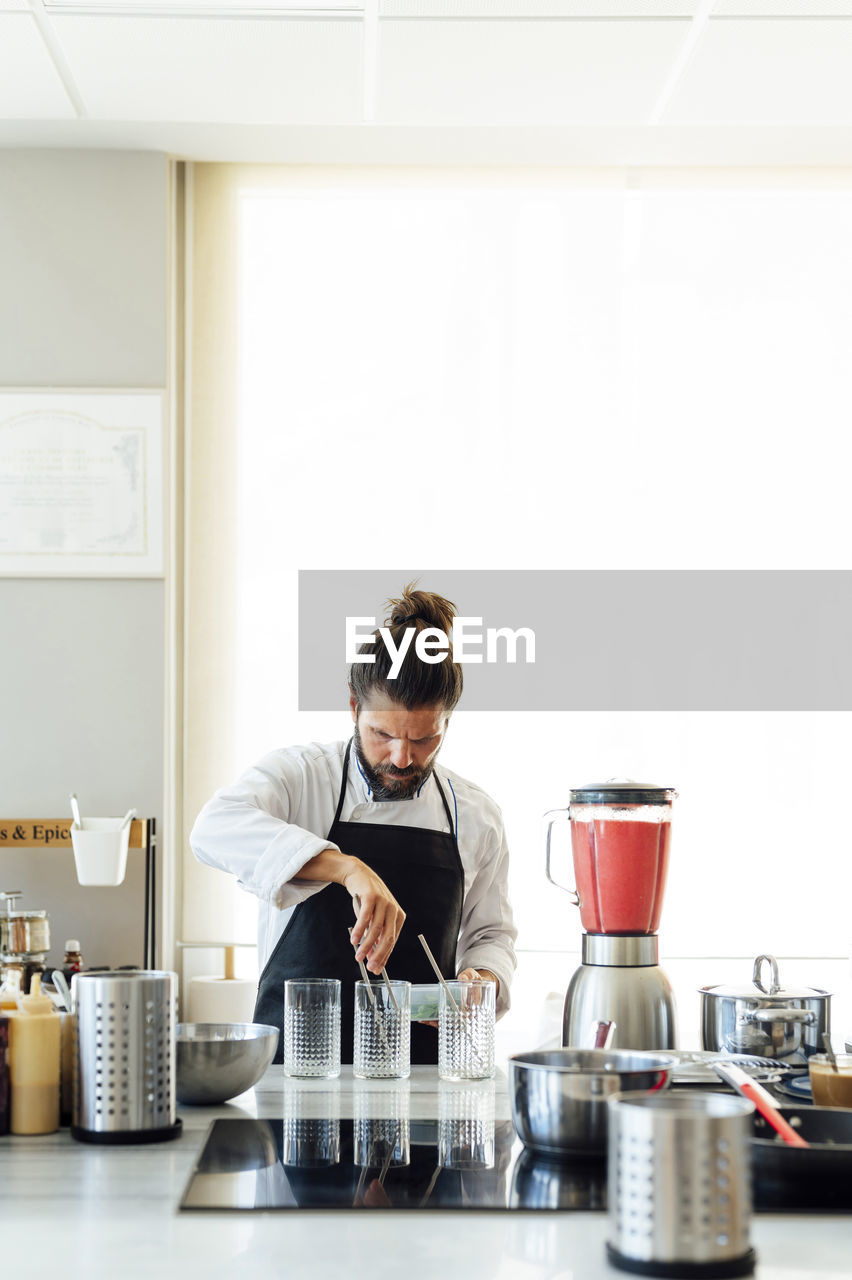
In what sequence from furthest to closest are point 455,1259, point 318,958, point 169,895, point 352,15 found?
point 169,895
point 352,15
point 318,958
point 455,1259

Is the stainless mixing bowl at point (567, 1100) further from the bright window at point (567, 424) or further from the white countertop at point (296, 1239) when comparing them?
the bright window at point (567, 424)

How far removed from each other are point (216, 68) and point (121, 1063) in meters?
2.43

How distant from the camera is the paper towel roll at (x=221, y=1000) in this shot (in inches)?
135

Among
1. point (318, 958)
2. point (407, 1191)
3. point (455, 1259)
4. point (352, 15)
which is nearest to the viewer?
point (455, 1259)

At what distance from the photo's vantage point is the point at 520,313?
366 cm

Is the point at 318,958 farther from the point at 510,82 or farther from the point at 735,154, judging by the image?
the point at 735,154

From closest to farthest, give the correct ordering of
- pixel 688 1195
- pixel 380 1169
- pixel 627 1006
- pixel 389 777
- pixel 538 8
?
1. pixel 688 1195
2. pixel 380 1169
3. pixel 627 1006
4. pixel 389 777
5. pixel 538 8

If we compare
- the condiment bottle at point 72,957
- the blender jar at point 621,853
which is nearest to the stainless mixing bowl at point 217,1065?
the blender jar at point 621,853

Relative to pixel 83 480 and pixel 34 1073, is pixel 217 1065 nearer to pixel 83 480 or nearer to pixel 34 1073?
pixel 34 1073

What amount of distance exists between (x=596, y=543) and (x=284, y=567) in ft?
2.92

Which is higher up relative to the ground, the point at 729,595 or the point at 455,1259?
the point at 729,595

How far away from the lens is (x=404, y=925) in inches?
95.6

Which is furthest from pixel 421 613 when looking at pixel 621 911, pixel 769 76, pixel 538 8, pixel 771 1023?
pixel 769 76

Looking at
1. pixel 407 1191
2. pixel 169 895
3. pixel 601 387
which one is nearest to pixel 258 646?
pixel 169 895
